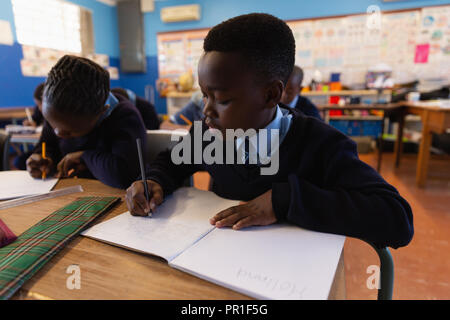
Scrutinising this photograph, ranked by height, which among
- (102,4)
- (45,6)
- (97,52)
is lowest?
(97,52)

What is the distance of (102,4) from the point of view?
5168 millimetres

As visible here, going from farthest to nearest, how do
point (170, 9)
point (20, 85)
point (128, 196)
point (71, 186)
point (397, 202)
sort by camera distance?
point (170, 9) → point (20, 85) → point (71, 186) → point (128, 196) → point (397, 202)

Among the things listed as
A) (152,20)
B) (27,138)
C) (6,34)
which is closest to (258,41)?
(27,138)

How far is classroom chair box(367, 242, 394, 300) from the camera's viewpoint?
0.56 metres

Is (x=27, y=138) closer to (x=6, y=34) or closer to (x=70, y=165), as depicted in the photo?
(x=70, y=165)

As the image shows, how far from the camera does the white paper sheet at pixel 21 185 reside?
79 cm

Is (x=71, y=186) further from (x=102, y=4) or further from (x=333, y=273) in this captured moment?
(x=102, y=4)

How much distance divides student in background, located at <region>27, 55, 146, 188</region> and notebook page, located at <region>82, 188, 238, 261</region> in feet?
0.90

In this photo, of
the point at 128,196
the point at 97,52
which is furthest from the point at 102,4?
the point at 128,196

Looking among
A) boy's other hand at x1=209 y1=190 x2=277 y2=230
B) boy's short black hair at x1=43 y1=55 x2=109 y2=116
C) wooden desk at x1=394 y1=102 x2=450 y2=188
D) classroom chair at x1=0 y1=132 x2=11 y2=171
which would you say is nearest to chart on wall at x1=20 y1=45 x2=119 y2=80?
classroom chair at x1=0 y1=132 x2=11 y2=171

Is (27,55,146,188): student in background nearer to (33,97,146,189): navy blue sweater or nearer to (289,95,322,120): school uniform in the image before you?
(33,97,146,189): navy blue sweater

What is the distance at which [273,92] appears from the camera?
0.58 m

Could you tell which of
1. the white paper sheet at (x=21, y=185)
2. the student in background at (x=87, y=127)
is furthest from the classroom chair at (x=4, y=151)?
the white paper sheet at (x=21, y=185)

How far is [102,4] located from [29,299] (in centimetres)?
594
